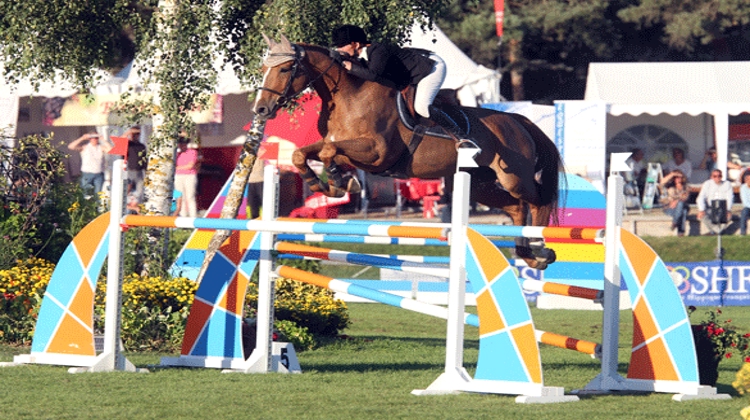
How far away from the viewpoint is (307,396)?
6750 mm

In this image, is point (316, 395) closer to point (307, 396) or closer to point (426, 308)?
point (307, 396)

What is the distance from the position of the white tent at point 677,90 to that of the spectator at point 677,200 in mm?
809

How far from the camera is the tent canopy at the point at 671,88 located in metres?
21.2

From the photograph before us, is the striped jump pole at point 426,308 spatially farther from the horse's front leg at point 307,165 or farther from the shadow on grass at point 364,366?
the shadow on grass at point 364,366

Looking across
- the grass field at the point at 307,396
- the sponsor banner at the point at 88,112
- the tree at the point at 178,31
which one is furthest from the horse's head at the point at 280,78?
the sponsor banner at the point at 88,112

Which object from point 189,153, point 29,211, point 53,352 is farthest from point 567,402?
point 189,153

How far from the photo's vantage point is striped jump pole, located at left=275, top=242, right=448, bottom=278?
700 cm

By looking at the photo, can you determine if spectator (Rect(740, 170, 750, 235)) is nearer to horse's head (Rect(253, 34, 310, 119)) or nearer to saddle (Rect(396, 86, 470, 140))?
saddle (Rect(396, 86, 470, 140))

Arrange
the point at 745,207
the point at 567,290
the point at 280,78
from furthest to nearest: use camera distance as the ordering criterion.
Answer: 1. the point at 745,207
2. the point at 280,78
3. the point at 567,290

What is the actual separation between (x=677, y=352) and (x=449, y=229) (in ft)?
4.50

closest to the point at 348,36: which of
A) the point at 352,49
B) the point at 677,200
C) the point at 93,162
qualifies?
the point at 352,49

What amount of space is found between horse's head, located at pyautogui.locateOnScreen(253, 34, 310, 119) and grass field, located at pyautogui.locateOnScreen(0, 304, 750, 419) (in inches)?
68.0

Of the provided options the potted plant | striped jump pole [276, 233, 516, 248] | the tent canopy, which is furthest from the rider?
the tent canopy

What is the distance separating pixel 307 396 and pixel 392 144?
2350mm
